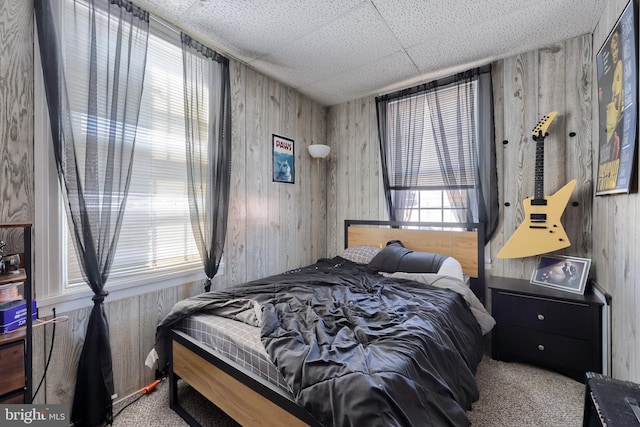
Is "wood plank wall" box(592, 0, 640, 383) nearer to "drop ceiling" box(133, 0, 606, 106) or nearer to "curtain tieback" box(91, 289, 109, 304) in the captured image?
"drop ceiling" box(133, 0, 606, 106)

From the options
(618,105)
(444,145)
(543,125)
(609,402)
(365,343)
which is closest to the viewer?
(609,402)

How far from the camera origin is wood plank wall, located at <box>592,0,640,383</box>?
1.32 meters

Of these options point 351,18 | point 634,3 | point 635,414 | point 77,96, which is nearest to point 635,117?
point 634,3

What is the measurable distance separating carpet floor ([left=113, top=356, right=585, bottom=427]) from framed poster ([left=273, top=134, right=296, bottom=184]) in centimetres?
201

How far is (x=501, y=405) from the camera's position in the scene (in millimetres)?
1609

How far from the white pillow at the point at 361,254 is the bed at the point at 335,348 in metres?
0.46

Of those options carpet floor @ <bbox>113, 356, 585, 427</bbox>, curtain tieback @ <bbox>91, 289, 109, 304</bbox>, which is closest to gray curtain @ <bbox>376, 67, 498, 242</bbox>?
carpet floor @ <bbox>113, 356, 585, 427</bbox>

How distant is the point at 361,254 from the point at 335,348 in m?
1.75

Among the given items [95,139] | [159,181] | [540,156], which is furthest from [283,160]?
[540,156]

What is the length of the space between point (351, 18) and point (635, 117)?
1709 millimetres

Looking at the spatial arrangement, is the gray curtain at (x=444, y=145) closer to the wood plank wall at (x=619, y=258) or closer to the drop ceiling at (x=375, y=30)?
the drop ceiling at (x=375, y=30)

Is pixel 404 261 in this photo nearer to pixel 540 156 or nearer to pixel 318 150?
pixel 540 156

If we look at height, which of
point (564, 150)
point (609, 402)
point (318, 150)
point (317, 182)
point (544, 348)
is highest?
point (318, 150)

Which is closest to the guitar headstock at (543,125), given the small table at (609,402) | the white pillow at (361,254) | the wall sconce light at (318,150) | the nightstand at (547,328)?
the nightstand at (547,328)
